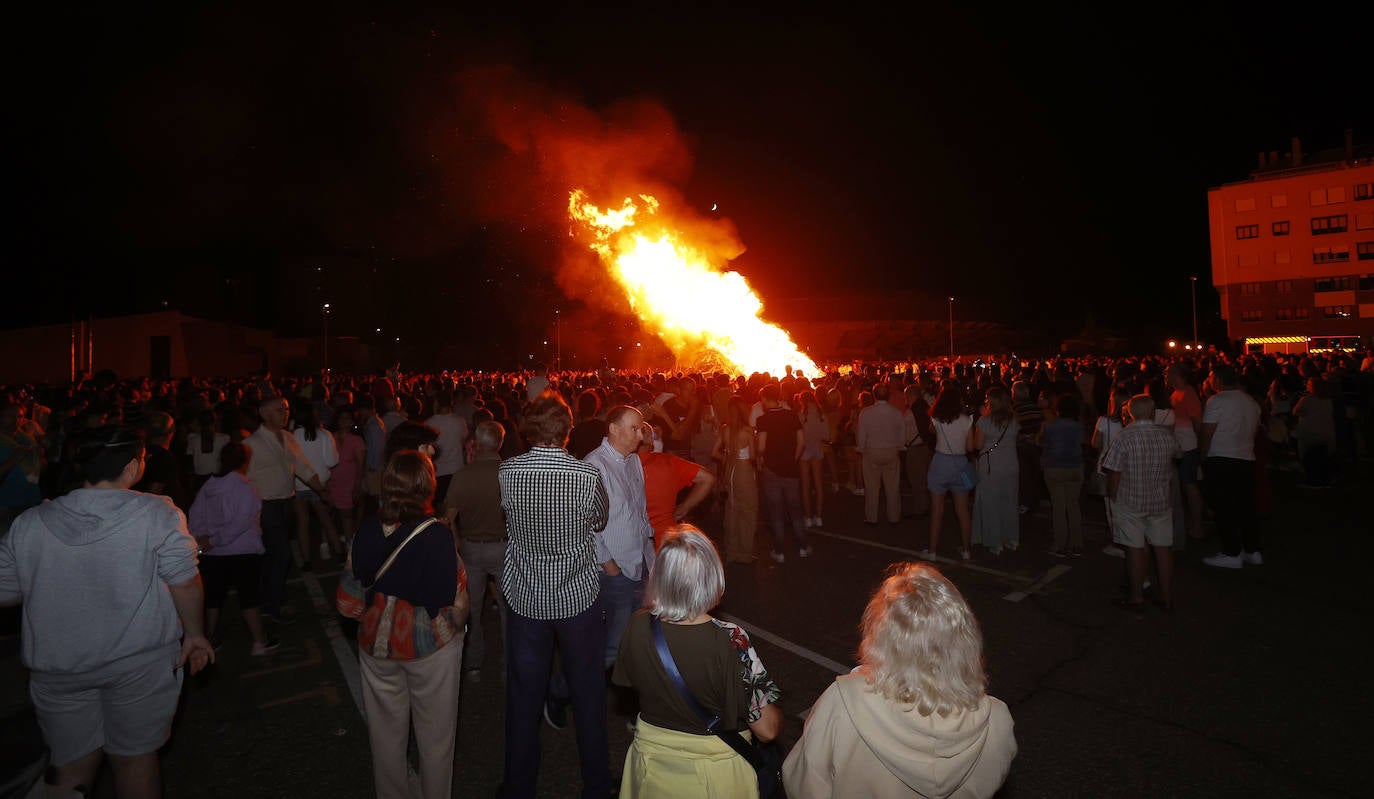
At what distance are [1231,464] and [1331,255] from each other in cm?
6209

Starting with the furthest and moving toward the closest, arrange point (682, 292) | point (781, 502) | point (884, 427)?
point (682, 292)
point (884, 427)
point (781, 502)

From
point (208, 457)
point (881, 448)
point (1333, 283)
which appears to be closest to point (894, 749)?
point (881, 448)

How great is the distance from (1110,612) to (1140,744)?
2.41 metres

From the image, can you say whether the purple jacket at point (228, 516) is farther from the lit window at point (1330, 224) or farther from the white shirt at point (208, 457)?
the lit window at point (1330, 224)

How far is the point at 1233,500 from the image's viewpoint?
739 cm

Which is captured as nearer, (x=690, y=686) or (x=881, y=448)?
(x=690, y=686)

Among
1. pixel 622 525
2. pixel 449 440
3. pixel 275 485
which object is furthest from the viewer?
pixel 449 440

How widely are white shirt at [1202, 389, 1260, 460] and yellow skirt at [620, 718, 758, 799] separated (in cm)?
715

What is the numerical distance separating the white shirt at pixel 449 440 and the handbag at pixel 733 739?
5850mm

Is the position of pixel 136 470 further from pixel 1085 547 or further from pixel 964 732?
pixel 1085 547

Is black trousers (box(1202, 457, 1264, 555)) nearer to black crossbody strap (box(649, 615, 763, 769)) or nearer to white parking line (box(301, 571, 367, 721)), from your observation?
black crossbody strap (box(649, 615, 763, 769))

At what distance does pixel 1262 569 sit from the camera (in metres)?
7.37

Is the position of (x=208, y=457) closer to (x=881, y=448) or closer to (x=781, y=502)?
(x=781, y=502)

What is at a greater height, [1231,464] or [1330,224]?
[1330,224]
